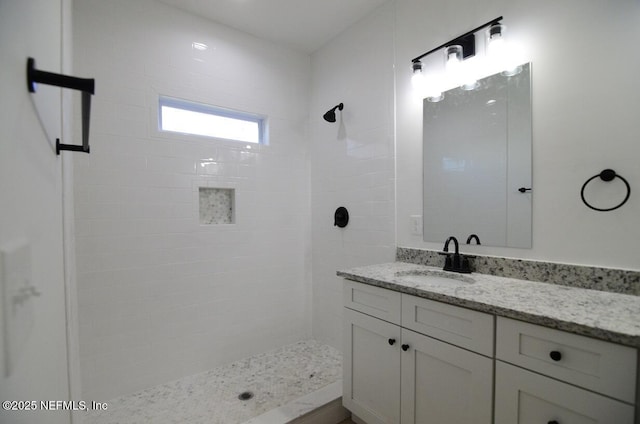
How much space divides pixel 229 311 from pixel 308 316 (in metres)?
0.82

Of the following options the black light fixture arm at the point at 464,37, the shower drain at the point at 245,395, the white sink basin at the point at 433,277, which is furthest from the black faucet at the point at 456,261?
the shower drain at the point at 245,395

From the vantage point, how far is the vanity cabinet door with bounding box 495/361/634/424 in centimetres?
83

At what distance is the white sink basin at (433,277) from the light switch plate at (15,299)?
4.69ft

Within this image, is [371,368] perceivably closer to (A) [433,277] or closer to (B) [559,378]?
(A) [433,277]

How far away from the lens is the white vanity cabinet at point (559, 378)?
807 millimetres

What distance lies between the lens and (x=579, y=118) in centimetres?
130

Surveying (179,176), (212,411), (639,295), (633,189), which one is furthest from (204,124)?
(639,295)

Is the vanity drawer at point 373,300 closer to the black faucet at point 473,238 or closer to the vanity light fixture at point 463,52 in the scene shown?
the black faucet at point 473,238

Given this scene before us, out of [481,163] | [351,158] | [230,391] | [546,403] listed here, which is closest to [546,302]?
[546,403]

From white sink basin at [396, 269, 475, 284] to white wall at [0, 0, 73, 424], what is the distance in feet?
4.60

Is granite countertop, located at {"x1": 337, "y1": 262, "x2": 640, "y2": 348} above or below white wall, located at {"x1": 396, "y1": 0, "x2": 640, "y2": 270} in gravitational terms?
below

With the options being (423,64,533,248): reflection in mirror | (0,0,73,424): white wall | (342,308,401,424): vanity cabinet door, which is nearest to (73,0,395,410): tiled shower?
(423,64,533,248): reflection in mirror

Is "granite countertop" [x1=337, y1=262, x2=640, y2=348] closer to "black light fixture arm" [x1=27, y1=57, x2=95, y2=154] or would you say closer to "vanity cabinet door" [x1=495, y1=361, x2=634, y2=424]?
"vanity cabinet door" [x1=495, y1=361, x2=634, y2=424]

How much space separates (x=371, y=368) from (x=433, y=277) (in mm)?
631
